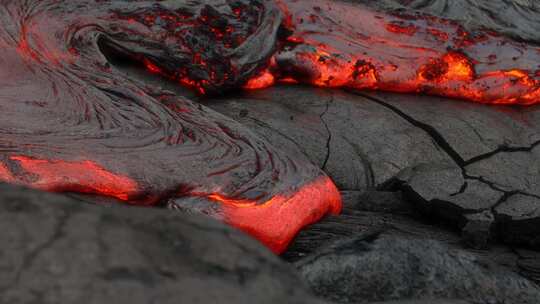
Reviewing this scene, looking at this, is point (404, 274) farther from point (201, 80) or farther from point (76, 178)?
point (201, 80)

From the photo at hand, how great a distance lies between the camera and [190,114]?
7.43 feet

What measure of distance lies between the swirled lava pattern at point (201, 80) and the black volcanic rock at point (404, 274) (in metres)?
0.36

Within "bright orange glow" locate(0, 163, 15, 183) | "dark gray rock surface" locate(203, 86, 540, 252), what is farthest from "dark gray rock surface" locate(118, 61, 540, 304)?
"bright orange glow" locate(0, 163, 15, 183)

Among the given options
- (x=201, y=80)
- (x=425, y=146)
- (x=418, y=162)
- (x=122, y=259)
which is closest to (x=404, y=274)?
(x=122, y=259)

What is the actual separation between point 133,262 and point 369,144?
6.28ft

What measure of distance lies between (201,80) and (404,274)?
59.5 inches

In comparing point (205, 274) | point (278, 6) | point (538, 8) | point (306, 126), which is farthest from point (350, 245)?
point (538, 8)

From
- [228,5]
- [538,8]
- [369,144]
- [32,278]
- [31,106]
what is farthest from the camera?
[538,8]

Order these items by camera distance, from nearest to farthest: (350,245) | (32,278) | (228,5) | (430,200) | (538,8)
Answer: (32,278) < (350,245) < (430,200) < (228,5) < (538,8)

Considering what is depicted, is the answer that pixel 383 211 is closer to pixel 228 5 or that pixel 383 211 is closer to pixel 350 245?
pixel 350 245

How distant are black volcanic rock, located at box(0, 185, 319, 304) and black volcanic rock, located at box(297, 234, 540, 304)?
0.63 meters

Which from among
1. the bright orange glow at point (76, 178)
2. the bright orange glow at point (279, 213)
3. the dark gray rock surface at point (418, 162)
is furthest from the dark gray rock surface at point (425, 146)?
the bright orange glow at point (76, 178)

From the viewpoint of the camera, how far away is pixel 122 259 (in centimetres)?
84

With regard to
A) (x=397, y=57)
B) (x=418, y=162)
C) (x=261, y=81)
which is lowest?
(x=418, y=162)
